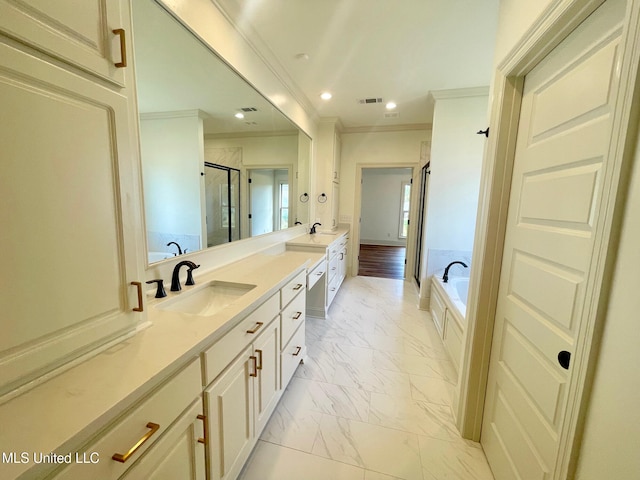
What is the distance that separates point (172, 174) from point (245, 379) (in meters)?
1.23

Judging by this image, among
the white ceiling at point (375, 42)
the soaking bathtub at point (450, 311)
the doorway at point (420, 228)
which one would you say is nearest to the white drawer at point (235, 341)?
the soaking bathtub at point (450, 311)

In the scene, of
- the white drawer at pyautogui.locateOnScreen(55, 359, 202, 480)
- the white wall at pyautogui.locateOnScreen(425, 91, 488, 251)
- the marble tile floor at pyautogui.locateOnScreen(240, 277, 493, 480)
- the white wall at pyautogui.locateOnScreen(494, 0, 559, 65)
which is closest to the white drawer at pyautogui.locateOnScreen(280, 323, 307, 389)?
the marble tile floor at pyautogui.locateOnScreen(240, 277, 493, 480)

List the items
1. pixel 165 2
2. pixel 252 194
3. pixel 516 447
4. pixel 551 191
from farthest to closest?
pixel 252 194 < pixel 165 2 < pixel 516 447 < pixel 551 191

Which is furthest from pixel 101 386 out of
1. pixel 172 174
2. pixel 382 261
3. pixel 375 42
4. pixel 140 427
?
pixel 382 261

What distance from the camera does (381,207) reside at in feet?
27.7

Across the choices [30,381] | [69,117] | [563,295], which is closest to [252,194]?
[69,117]

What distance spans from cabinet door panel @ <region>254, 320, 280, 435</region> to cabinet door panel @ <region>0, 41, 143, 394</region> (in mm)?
686

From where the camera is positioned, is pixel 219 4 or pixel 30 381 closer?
pixel 30 381

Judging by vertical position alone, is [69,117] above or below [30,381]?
above

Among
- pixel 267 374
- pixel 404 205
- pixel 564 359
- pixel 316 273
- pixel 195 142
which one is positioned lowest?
pixel 267 374

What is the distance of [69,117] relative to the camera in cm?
75

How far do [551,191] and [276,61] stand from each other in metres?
2.46

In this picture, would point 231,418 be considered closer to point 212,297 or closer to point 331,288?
point 212,297

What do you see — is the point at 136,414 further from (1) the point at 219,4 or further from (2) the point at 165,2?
(1) the point at 219,4
